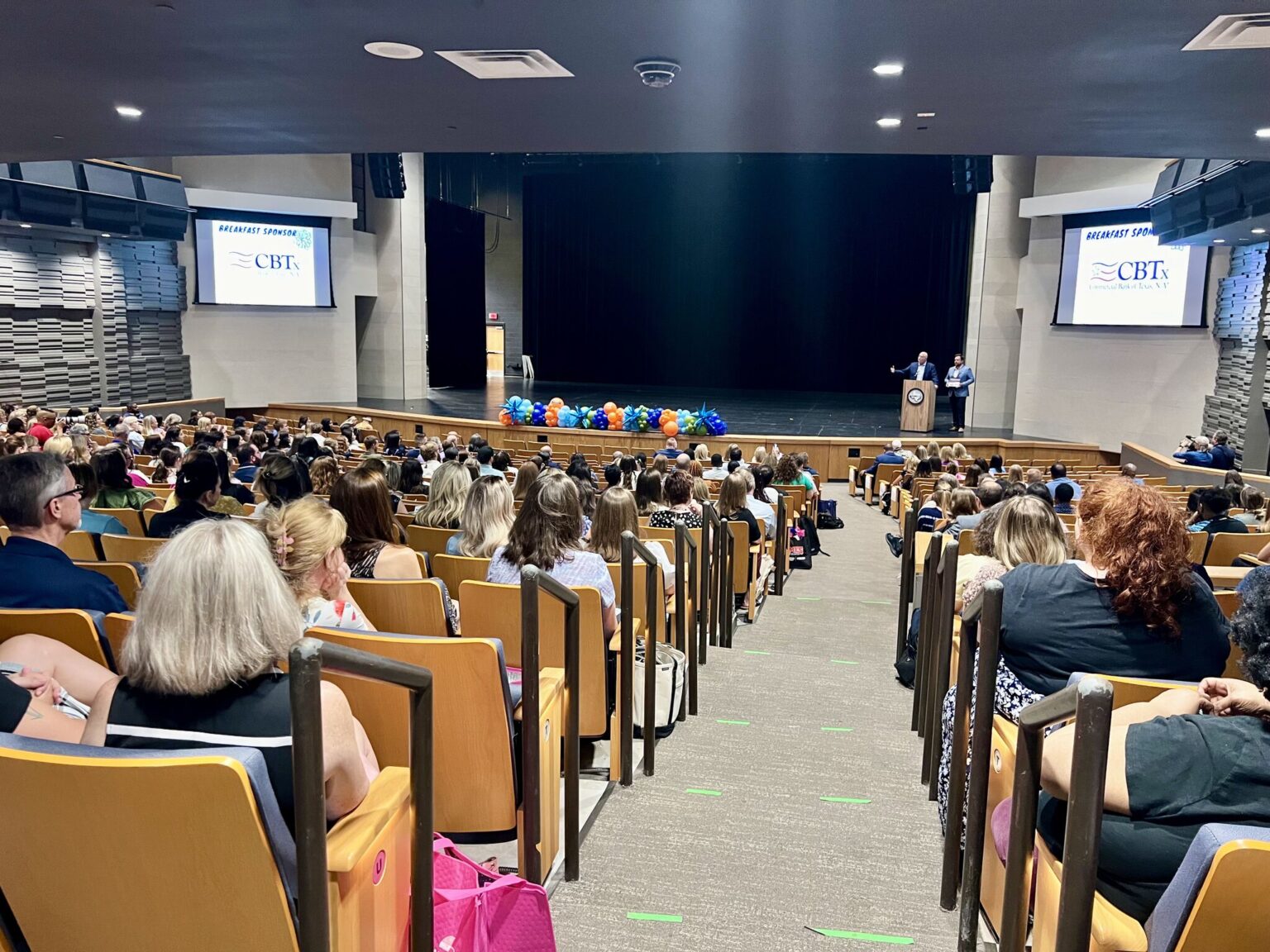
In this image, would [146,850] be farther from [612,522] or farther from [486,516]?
[612,522]

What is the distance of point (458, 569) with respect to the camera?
354 centimetres

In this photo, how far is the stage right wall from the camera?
14.1 m

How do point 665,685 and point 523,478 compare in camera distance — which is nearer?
point 665,685

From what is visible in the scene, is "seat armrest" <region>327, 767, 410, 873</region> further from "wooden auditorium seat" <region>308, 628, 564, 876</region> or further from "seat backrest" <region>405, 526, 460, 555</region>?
"seat backrest" <region>405, 526, 460, 555</region>

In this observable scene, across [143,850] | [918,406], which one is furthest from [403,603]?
[918,406]

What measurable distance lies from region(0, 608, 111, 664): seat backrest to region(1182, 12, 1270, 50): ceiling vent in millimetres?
3990

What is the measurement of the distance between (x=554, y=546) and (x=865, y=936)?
158cm

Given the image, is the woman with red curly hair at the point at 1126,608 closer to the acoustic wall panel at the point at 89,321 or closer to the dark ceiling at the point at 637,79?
the dark ceiling at the point at 637,79

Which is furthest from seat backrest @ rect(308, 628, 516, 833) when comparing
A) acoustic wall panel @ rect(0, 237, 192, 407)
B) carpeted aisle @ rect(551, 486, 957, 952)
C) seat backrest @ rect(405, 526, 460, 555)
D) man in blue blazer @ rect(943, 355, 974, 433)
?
acoustic wall panel @ rect(0, 237, 192, 407)

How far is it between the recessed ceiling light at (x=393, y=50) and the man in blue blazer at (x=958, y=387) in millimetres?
12812

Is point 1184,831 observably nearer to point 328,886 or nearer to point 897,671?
point 328,886

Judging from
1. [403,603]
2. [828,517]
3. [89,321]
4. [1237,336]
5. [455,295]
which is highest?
[455,295]

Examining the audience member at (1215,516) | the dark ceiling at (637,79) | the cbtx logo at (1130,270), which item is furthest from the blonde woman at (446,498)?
the cbtx logo at (1130,270)

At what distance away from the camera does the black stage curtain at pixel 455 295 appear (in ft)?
74.4
